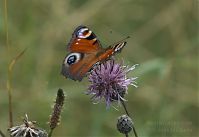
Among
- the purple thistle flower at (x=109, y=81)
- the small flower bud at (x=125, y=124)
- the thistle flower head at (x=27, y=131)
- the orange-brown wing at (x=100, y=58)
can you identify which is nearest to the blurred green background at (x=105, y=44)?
the purple thistle flower at (x=109, y=81)

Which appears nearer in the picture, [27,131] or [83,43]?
[27,131]

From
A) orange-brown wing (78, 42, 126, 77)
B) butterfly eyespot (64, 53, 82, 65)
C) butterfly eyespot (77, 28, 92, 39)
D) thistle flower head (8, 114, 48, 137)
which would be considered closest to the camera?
thistle flower head (8, 114, 48, 137)

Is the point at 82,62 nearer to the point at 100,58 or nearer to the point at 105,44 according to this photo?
the point at 100,58

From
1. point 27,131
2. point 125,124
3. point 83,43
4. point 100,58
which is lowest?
point 27,131

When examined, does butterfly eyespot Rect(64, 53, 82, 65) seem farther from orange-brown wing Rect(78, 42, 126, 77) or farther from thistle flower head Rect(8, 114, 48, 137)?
thistle flower head Rect(8, 114, 48, 137)

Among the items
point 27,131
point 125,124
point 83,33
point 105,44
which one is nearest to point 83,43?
point 83,33

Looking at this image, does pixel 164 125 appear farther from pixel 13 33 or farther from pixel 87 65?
pixel 13 33

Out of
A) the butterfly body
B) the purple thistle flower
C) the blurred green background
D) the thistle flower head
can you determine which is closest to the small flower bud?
the purple thistle flower
